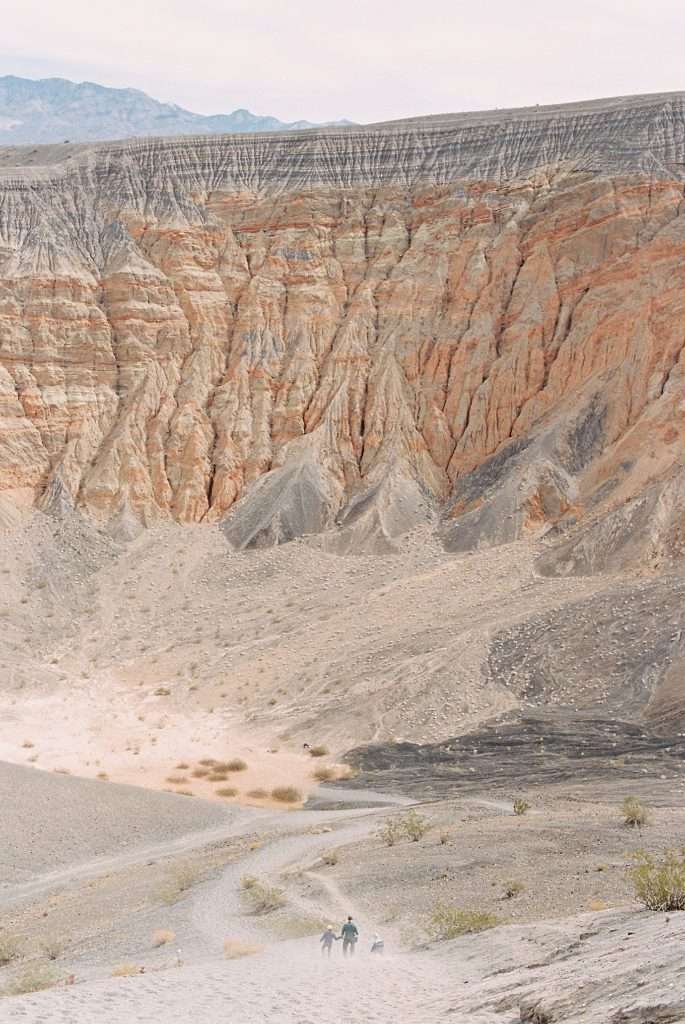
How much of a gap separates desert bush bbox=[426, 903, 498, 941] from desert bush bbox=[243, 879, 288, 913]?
122 inches

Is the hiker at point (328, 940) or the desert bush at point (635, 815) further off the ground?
the hiker at point (328, 940)

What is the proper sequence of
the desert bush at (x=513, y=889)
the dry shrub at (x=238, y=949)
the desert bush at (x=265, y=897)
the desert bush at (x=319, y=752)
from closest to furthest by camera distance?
the dry shrub at (x=238, y=949)
the desert bush at (x=513, y=889)
the desert bush at (x=265, y=897)
the desert bush at (x=319, y=752)

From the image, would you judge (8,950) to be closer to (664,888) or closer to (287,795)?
(664,888)

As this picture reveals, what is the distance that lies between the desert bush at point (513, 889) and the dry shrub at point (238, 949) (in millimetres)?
4237

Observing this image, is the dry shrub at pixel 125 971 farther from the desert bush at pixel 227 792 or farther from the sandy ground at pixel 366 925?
the desert bush at pixel 227 792

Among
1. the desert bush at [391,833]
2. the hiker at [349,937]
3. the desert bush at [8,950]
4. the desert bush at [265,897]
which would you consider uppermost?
the hiker at [349,937]

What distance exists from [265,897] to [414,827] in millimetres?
4663

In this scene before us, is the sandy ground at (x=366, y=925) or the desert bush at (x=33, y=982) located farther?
the desert bush at (x=33, y=982)

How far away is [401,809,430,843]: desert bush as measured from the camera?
74.8 ft

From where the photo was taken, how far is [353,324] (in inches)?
2148

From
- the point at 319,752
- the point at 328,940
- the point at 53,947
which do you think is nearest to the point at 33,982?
the point at 53,947

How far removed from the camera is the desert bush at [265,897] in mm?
18906

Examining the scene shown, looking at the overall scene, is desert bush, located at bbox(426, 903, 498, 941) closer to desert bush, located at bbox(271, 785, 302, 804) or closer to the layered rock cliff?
desert bush, located at bbox(271, 785, 302, 804)

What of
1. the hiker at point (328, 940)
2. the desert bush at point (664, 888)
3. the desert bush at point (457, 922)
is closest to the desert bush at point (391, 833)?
the desert bush at point (457, 922)
